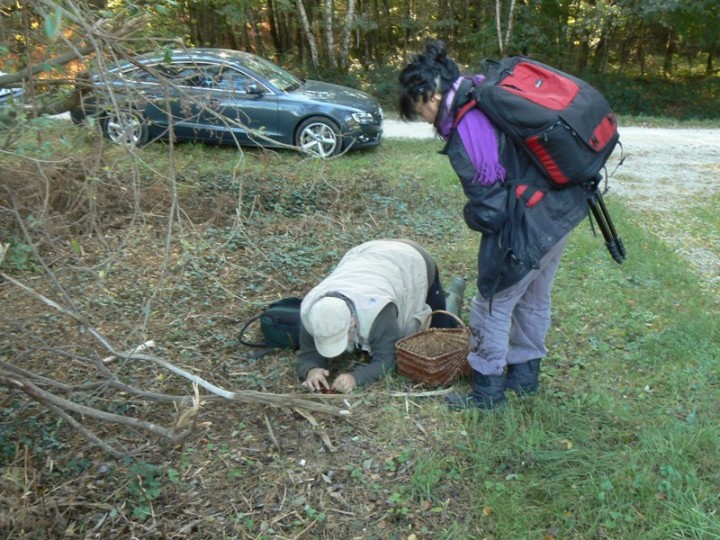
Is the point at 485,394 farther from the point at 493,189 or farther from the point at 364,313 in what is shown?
the point at 493,189

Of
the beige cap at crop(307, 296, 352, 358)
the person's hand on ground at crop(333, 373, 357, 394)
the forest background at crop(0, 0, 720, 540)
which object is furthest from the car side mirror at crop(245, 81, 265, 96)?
the person's hand on ground at crop(333, 373, 357, 394)

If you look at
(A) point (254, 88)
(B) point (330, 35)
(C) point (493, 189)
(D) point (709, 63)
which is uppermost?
(B) point (330, 35)

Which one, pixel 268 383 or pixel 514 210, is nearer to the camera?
pixel 514 210

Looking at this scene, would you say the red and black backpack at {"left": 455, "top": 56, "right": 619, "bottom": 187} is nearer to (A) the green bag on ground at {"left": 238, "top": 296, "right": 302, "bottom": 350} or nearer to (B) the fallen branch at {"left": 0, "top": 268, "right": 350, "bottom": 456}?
(B) the fallen branch at {"left": 0, "top": 268, "right": 350, "bottom": 456}

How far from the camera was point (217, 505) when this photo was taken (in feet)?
9.75

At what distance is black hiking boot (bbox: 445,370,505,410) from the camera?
3.33 metres

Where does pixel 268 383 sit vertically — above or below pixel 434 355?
below

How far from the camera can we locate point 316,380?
142 inches

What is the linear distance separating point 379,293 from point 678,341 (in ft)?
6.39

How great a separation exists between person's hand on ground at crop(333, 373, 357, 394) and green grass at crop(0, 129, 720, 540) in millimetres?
81

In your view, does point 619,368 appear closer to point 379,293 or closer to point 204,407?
point 379,293

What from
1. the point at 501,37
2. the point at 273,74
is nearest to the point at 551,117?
the point at 273,74

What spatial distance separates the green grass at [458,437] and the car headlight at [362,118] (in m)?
4.66

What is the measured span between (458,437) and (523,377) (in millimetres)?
540
